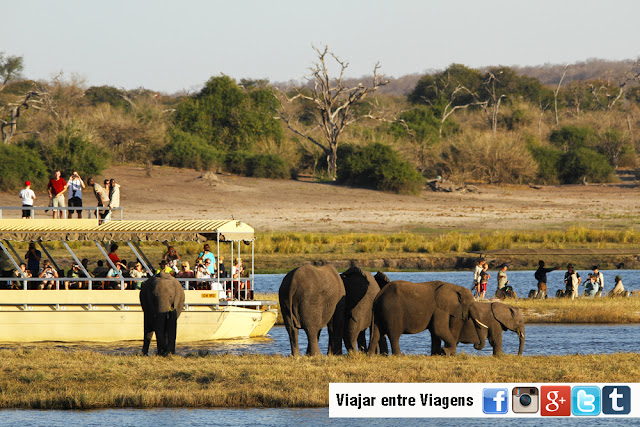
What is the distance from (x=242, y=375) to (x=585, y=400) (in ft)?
18.5

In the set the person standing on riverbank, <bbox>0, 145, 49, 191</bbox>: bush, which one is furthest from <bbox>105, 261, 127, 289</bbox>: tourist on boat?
<bbox>0, 145, 49, 191</bbox>: bush

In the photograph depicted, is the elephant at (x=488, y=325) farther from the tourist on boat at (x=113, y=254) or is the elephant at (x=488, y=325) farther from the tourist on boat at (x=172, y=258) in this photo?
the tourist on boat at (x=113, y=254)

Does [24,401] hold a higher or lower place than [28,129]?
lower

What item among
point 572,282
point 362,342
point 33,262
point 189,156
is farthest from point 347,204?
point 362,342

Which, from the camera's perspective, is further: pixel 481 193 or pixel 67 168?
pixel 481 193

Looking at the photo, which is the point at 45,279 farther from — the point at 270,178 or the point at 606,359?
the point at 270,178

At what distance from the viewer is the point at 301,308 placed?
18.9 meters

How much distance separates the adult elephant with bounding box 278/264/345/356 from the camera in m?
18.9

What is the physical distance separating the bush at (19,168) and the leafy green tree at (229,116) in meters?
18.2

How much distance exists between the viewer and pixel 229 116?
243 feet

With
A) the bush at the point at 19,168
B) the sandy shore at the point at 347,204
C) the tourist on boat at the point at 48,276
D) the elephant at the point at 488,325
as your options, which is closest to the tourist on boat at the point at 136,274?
the tourist on boat at the point at 48,276

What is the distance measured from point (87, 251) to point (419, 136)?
38424 millimetres

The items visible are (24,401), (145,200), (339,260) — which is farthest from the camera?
(145,200)

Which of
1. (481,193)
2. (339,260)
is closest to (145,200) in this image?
(339,260)
